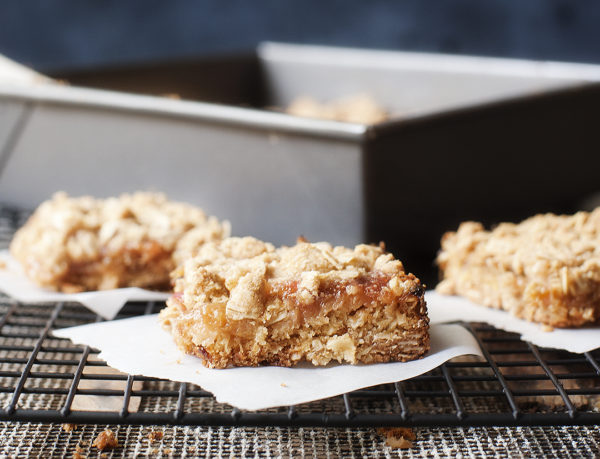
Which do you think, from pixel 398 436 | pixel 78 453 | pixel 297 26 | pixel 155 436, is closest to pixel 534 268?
pixel 398 436

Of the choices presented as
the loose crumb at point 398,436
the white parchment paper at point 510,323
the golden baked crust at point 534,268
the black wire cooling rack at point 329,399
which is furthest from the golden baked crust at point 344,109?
the loose crumb at point 398,436

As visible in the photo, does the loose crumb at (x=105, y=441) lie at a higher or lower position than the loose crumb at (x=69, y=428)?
lower

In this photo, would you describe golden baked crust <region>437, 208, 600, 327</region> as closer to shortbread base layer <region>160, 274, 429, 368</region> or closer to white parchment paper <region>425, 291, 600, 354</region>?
white parchment paper <region>425, 291, 600, 354</region>

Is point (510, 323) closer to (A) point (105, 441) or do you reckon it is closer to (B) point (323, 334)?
(B) point (323, 334)

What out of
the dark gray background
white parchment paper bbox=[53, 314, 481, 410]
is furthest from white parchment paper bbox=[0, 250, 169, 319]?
the dark gray background

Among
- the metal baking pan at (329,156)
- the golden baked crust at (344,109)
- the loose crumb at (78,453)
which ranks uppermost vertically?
the golden baked crust at (344,109)

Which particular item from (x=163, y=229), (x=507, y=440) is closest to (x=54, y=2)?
(x=163, y=229)

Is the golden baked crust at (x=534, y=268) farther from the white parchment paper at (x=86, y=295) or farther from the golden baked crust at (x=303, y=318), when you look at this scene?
the white parchment paper at (x=86, y=295)
